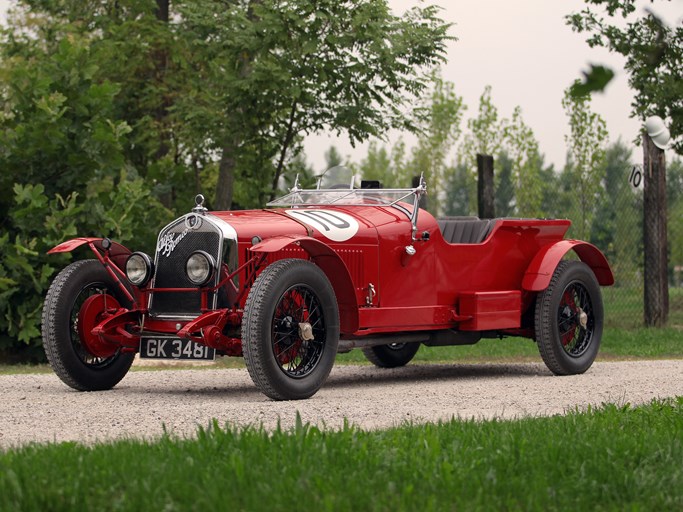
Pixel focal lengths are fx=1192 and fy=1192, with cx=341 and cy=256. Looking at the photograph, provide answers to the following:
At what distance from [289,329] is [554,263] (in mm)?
3243

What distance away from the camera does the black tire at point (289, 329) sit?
8289 mm

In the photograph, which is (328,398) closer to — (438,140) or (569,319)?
(569,319)

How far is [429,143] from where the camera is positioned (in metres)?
35.4

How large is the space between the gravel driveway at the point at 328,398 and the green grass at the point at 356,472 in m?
0.88

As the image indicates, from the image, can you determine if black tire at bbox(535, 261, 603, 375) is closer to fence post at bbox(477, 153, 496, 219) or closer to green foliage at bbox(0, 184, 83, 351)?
green foliage at bbox(0, 184, 83, 351)

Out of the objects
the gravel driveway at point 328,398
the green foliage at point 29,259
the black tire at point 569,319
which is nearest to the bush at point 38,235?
the green foliage at point 29,259

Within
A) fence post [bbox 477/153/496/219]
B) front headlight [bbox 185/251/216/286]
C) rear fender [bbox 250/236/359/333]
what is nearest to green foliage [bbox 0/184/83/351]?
front headlight [bbox 185/251/216/286]

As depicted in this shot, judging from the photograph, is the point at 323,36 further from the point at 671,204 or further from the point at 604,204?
the point at 671,204

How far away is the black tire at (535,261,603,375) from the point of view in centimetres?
1073

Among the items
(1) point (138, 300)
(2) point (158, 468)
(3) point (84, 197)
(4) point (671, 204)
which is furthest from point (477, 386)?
(4) point (671, 204)

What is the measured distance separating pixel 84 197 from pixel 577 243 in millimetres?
6519

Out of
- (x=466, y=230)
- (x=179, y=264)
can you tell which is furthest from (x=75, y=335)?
(x=466, y=230)

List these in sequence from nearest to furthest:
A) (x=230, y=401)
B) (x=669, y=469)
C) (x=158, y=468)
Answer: (x=158, y=468)
(x=669, y=469)
(x=230, y=401)

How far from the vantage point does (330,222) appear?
9.64m
